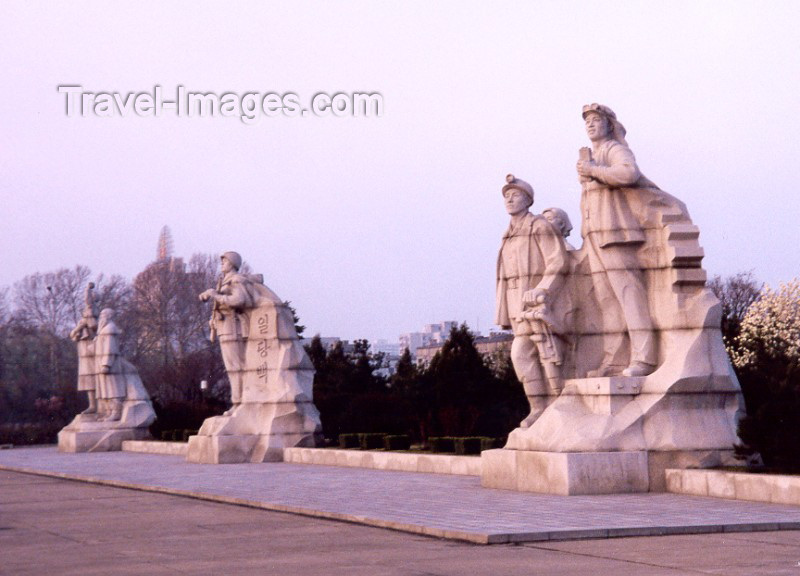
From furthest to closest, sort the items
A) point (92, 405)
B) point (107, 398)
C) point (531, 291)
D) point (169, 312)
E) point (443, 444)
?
1. point (169, 312)
2. point (92, 405)
3. point (107, 398)
4. point (443, 444)
5. point (531, 291)

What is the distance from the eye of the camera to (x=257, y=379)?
83.4 feet

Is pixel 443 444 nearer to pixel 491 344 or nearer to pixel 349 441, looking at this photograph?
pixel 349 441

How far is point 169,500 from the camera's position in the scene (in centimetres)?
1634

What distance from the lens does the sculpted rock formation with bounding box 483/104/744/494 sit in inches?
584

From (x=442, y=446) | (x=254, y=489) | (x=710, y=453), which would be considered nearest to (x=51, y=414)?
(x=442, y=446)

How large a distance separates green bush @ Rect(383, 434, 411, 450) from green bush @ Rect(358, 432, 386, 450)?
20.7 inches

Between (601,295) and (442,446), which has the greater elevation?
(601,295)

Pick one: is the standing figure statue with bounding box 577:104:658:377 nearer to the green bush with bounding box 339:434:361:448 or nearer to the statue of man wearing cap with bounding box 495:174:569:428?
the statue of man wearing cap with bounding box 495:174:569:428

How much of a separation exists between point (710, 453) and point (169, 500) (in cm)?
641

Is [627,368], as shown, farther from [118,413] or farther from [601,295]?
[118,413]

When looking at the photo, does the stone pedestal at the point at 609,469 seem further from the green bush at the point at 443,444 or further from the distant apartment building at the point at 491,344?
the distant apartment building at the point at 491,344

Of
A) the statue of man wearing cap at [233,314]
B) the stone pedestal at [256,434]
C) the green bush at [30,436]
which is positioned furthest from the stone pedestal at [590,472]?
the green bush at [30,436]

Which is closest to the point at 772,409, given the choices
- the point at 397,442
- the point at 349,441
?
the point at 397,442

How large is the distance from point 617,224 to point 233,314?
37.2 feet
